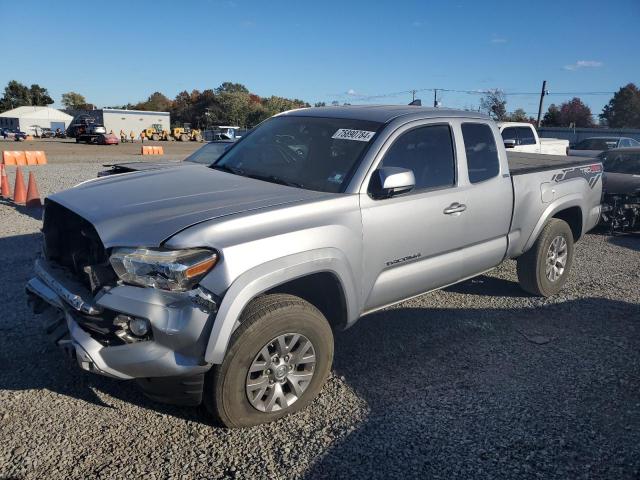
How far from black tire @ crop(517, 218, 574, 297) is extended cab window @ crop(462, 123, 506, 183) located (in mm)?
1140

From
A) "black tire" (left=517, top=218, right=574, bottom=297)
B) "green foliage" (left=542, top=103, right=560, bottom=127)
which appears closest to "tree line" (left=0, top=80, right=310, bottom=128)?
"green foliage" (left=542, top=103, right=560, bottom=127)

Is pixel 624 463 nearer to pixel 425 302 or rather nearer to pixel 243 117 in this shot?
pixel 425 302

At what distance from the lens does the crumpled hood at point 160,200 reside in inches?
112

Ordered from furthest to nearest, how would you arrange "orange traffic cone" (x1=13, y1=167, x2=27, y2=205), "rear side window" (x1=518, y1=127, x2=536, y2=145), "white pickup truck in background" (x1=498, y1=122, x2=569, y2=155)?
"rear side window" (x1=518, y1=127, x2=536, y2=145) < "white pickup truck in background" (x1=498, y1=122, x2=569, y2=155) < "orange traffic cone" (x1=13, y1=167, x2=27, y2=205)

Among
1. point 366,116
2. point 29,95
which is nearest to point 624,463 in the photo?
point 366,116

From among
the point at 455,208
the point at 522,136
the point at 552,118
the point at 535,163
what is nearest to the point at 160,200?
the point at 455,208

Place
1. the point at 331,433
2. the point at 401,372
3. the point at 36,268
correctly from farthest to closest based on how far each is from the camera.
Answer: the point at 401,372, the point at 36,268, the point at 331,433

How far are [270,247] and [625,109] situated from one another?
79836 millimetres

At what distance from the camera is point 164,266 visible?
2.71 m

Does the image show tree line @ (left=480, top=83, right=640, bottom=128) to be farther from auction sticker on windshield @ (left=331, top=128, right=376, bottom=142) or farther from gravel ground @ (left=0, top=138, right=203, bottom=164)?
auction sticker on windshield @ (left=331, top=128, right=376, bottom=142)

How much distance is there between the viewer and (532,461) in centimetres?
288

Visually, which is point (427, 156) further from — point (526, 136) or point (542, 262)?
point (526, 136)

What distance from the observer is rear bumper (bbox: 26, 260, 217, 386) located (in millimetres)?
2682

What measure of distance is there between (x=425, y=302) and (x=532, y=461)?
102 inches
